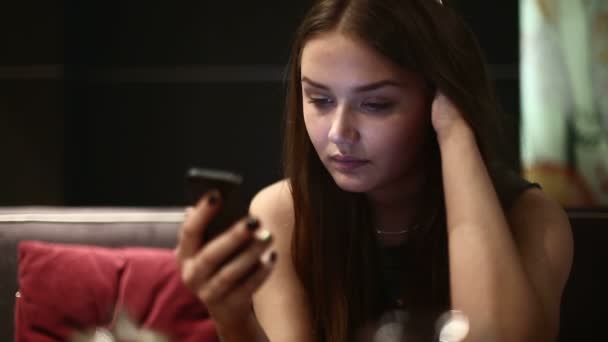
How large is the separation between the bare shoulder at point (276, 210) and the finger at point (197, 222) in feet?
1.92

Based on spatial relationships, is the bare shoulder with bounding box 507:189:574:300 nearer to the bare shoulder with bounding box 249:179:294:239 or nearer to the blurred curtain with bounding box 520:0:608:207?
the bare shoulder with bounding box 249:179:294:239

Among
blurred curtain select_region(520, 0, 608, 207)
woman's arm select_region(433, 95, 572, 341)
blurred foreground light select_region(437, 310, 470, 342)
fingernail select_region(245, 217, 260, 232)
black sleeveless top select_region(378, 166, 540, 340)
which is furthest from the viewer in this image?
blurred curtain select_region(520, 0, 608, 207)

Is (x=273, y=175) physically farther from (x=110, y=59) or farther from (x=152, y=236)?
(x=152, y=236)

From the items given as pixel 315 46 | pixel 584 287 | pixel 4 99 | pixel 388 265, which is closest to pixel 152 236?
pixel 388 265

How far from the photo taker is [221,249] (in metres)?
0.86

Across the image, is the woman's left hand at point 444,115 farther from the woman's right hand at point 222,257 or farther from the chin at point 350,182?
the woman's right hand at point 222,257

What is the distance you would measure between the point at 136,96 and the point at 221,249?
235cm

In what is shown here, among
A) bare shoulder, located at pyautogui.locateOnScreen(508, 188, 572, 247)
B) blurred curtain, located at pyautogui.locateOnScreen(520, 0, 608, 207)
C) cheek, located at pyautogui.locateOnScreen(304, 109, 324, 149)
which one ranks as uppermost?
cheek, located at pyautogui.locateOnScreen(304, 109, 324, 149)

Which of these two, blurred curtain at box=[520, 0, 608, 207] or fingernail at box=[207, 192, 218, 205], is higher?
fingernail at box=[207, 192, 218, 205]

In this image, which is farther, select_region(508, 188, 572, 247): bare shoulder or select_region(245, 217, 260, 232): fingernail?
select_region(508, 188, 572, 247): bare shoulder

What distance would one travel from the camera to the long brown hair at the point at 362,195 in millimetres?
1302

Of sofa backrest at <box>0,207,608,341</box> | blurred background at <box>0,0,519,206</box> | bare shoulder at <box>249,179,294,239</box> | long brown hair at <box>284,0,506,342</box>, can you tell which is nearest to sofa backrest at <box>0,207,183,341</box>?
sofa backrest at <box>0,207,608,341</box>

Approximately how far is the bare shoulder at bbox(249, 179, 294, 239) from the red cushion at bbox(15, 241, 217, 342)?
10.9 inches

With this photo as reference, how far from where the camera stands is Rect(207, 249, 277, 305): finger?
2.92ft
